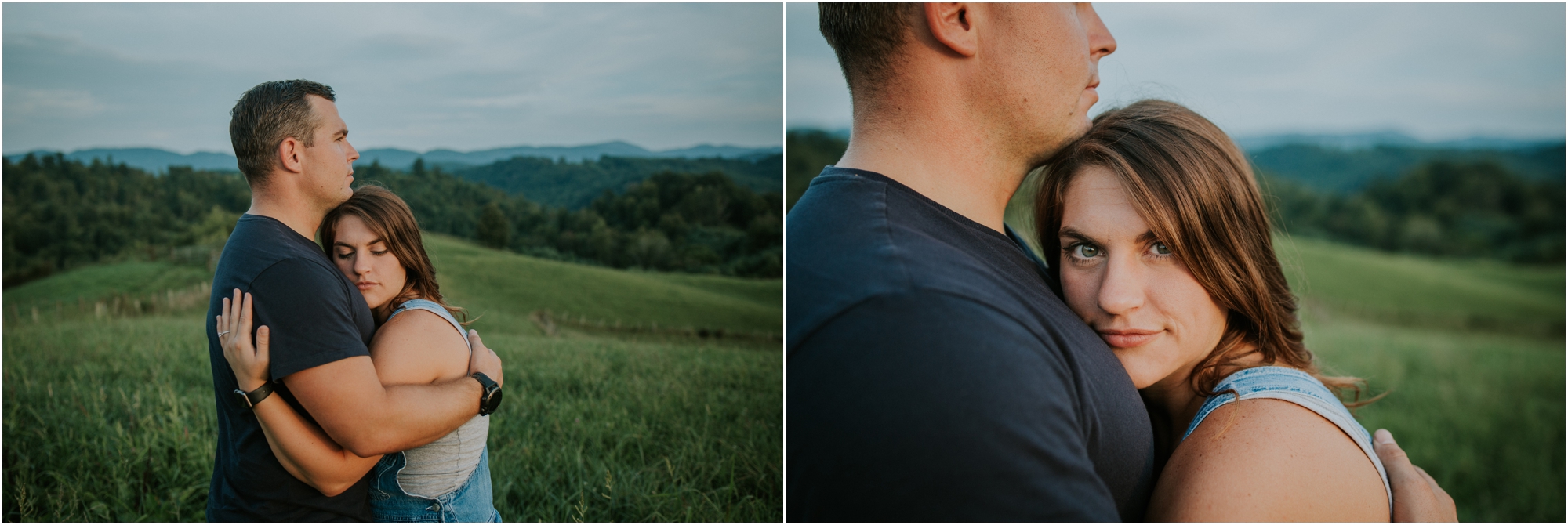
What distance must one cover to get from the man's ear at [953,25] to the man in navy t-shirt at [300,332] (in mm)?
1384

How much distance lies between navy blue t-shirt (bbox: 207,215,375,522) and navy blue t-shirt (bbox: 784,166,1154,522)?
1.13 meters

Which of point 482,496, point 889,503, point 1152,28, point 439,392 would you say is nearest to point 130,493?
point 482,496

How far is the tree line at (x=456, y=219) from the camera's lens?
16.6 ft

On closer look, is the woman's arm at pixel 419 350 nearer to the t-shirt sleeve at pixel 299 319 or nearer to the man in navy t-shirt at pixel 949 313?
the t-shirt sleeve at pixel 299 319

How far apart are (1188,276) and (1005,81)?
56 cm

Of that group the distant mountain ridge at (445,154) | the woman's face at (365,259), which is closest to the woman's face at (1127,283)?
the woman's face at (365,259)

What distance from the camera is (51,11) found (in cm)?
434

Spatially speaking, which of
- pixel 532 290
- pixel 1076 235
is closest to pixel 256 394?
pixel 1076 235

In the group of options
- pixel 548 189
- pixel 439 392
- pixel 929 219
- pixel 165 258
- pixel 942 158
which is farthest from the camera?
pixel 165 258

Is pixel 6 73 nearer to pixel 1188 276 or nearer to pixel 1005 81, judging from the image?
pixel 1005 81

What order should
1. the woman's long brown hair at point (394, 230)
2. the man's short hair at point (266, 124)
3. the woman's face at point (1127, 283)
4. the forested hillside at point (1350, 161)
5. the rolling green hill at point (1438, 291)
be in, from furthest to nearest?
the forested hillside at point (1350, 161), the rolling green hill at point (1438, 291), the woman's long brown hair at point (394, 230), the man's short hair at point (266, 124), the woman's face at point (1127, 283)

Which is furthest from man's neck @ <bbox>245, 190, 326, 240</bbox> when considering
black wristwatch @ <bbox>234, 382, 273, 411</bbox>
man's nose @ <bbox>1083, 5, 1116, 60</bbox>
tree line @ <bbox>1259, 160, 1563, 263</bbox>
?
tree line @ <bbox>1259, 160, 1563, 263</bbox>

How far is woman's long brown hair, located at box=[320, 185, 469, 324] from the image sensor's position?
1954mm

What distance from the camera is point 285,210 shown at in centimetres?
176
